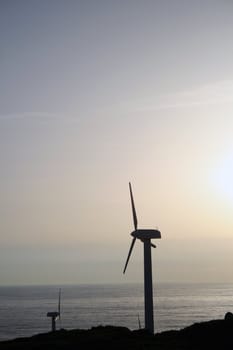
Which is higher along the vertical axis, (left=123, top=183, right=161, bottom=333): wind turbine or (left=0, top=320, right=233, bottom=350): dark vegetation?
(left=123, top=183, right=161, bottom=333): wind turbine

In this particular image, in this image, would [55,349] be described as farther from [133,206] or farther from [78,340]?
[133,206]

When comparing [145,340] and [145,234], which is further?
[145,234]

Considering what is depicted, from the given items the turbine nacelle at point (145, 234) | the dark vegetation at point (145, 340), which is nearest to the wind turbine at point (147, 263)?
the turbine nacelle at point (145, 234)

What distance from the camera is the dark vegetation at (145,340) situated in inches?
2576

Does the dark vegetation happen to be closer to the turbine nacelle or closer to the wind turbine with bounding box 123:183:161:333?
the wind turbine with bounding box 123:183:161:333

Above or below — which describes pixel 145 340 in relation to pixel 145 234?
below

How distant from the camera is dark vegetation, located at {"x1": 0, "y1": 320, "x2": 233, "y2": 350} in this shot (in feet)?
215

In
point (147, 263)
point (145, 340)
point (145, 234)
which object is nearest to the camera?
point (145, 340)

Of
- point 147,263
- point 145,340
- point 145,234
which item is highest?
point 145,234

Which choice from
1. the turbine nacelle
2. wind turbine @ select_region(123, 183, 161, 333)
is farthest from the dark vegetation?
the turbine nacelle

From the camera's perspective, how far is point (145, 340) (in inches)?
2847

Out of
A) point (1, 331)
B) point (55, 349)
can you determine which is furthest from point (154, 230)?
point (1, 331)

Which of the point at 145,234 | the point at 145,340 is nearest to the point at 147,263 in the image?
the point at 145,234

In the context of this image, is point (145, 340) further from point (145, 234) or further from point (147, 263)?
point (145, 234)
